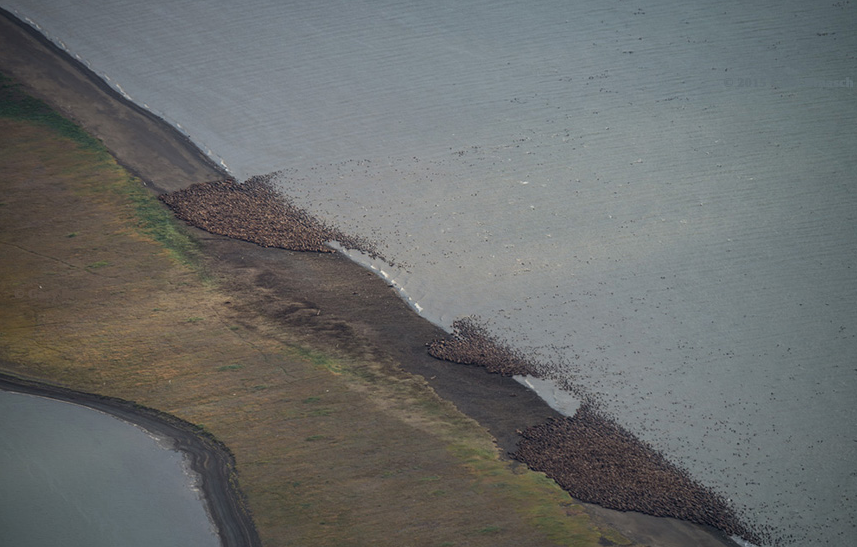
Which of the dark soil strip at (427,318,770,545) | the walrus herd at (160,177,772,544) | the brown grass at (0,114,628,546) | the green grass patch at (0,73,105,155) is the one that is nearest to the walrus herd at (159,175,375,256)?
the brown grass at (0,114,628,546)

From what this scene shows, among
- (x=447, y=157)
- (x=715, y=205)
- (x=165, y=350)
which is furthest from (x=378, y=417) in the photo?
(x=715, y=205)

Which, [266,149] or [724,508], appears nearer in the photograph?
[724,508]

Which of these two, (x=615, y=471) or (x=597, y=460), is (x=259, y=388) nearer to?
(x=597, y=460)

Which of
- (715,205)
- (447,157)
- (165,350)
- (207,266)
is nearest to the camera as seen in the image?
(165,350)

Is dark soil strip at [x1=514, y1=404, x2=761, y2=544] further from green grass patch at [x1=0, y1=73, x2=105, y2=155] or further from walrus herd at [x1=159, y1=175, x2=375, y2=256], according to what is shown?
green grass patch at [x1=0, y1=73, x2=105, y2=155]

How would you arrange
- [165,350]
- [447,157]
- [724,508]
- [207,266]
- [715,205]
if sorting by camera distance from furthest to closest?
[447,157]
[715,205]
[207,266]
[165,350]
[724,508]

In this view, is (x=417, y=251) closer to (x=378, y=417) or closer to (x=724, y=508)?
(x=378, y=417)
